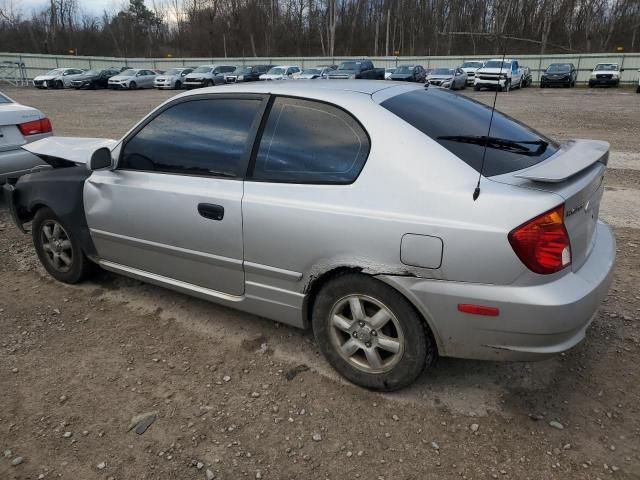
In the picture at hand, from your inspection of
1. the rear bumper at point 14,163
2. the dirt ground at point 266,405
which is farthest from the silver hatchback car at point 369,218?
the rear bumper at point 14,163

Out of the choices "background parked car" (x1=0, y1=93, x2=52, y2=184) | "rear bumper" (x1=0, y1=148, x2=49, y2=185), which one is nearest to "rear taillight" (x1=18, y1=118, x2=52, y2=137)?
"background parked car" (x1=0, y1=93, x2=52, y2=184)

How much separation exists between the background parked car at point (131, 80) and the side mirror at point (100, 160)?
34.5 metres

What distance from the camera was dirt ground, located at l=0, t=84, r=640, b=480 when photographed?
7.71ft

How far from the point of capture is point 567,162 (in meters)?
2.59

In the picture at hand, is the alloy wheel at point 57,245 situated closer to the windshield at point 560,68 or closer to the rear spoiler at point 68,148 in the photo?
the rear spoiler at point 68,148

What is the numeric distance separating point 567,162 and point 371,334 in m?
1.36

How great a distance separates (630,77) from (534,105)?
71.8 feet

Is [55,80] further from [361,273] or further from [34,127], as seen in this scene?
[361,273]

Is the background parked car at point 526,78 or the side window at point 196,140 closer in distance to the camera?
the side window at point 196,140

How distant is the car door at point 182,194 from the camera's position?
301cm

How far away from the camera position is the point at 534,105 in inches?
806

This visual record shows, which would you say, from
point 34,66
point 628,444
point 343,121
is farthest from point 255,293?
point 34,66

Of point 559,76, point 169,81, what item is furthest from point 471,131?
point 559,76

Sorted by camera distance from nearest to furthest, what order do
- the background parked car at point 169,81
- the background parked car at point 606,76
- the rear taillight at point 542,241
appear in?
1. the rear taillight at point 542,241
2. the background parked car at point 606,76
3. the background parked car at point 169,81
